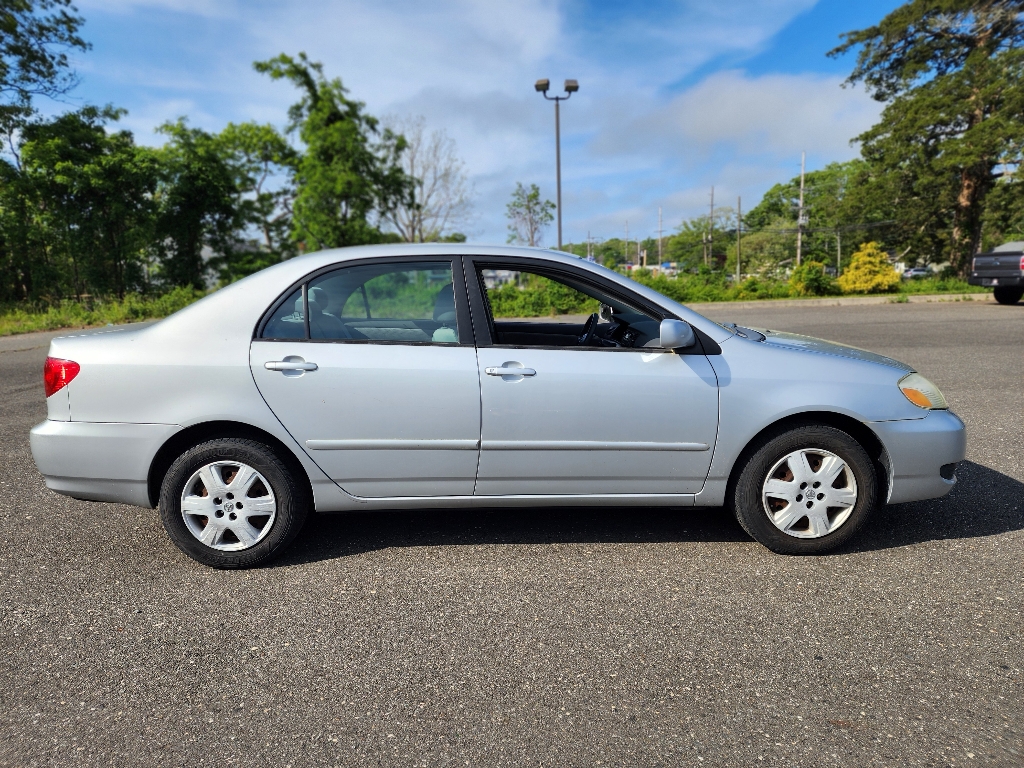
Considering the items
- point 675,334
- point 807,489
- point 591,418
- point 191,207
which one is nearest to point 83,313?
point 191,207

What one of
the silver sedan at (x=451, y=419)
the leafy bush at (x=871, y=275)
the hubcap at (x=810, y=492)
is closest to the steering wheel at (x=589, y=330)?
Result: the silver sedan at (x=451, y=419)

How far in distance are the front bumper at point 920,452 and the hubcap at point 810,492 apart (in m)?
0.25

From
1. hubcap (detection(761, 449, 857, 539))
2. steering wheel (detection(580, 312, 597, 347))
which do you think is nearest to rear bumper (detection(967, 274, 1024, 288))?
steering wheel (detection(580, 312, 597, 347))

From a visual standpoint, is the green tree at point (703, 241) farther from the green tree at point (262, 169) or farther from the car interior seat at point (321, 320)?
the car interior seat at point (321, 320)

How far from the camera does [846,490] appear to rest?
3309 mm

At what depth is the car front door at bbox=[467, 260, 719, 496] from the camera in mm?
3209

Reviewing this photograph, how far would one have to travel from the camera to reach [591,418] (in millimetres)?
3229

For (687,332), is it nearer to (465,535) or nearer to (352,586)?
(465,535)

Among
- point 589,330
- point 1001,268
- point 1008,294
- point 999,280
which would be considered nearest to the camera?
point 589,330

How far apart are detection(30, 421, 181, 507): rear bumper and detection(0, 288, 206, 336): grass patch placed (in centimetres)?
1719

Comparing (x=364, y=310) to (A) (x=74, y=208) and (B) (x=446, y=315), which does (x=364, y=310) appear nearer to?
(B) (x=446, y=315)

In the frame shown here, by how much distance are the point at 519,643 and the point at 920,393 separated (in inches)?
94.7

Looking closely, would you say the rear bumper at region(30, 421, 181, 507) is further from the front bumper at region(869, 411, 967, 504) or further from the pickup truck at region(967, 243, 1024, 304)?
the pickup truck at region(967, 243, 1024, 304)

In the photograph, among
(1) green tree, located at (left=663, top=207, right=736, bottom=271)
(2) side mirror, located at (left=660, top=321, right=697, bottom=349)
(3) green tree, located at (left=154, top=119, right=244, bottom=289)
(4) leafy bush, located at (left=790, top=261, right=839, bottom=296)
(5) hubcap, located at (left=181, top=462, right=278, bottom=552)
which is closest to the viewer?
(2) side mirror, located at (left=660, top=321, right=697, bottom=349)
